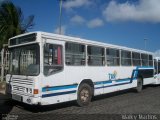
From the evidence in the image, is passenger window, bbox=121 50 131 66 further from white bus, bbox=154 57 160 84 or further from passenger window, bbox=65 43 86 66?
white bus, bbox=154 57 160 84

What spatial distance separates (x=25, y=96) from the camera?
8.50 meters

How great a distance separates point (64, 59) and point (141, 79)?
Answer: 825 cm

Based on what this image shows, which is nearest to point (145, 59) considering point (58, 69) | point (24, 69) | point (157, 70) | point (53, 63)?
point (157, 70)

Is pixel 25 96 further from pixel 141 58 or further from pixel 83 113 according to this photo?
pixel 141 58

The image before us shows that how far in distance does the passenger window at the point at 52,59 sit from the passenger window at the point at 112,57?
12.0 ft

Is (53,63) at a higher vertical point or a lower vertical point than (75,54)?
lower

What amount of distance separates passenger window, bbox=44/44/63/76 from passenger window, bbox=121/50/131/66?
5.40 m

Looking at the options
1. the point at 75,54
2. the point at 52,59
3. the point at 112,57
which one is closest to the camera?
the point at 52,59

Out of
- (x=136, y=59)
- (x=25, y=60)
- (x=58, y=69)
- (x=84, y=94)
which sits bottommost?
(x=84, y=94)

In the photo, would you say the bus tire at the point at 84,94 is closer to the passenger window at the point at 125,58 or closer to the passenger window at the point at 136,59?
the passenger window at the point at 125,58

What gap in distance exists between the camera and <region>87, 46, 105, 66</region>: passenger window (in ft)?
34.9

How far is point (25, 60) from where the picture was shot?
9008 mm

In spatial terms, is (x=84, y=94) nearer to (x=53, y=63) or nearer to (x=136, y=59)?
(x=53, y=63)

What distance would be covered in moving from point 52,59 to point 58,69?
0.48 meters
